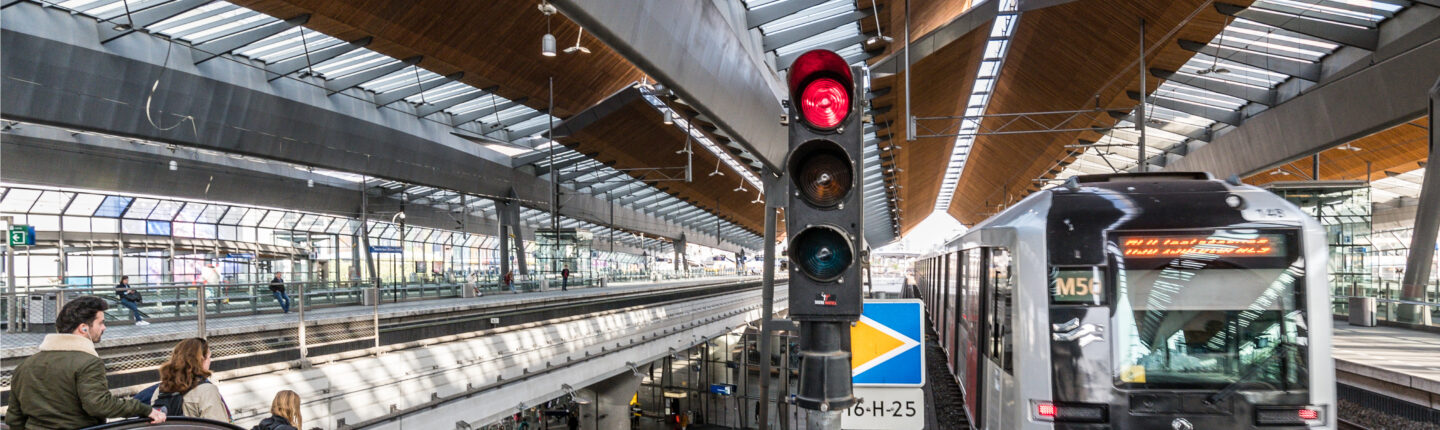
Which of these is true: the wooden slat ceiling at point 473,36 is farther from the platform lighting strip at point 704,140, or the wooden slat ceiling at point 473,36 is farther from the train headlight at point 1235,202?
the train headlight at point 1235,202

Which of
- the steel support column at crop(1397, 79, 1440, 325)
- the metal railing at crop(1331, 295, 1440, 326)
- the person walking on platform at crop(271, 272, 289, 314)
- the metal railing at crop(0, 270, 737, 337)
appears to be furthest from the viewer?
the metal railing at crop(1331, 295, 1440, 326)

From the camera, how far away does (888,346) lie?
171 inches

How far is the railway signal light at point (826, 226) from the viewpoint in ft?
8.95

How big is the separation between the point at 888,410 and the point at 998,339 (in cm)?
307

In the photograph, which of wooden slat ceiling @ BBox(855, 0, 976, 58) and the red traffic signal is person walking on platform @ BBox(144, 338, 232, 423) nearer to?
the red traffic signal

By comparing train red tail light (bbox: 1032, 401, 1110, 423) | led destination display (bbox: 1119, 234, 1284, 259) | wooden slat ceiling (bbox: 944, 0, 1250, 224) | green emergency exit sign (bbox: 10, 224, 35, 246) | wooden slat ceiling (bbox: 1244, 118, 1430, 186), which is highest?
wooden slat ceiling (bbox: 944, 0, 1250, 224)

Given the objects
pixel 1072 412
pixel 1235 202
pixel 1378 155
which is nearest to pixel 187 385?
pixel 1072 412

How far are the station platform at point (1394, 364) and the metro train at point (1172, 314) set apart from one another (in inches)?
166

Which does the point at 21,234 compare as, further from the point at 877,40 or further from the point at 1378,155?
the point at 1378,155

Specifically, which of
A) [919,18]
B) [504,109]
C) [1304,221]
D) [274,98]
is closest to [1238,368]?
[1304,221]

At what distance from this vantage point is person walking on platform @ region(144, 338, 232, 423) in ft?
16.2

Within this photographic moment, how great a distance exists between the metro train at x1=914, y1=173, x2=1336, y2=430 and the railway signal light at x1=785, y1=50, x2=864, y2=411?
389 centimetres

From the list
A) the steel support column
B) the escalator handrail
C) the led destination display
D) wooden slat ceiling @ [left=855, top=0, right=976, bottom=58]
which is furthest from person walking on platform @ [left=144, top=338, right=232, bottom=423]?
the steel support column

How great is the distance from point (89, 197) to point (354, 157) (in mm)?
6140
